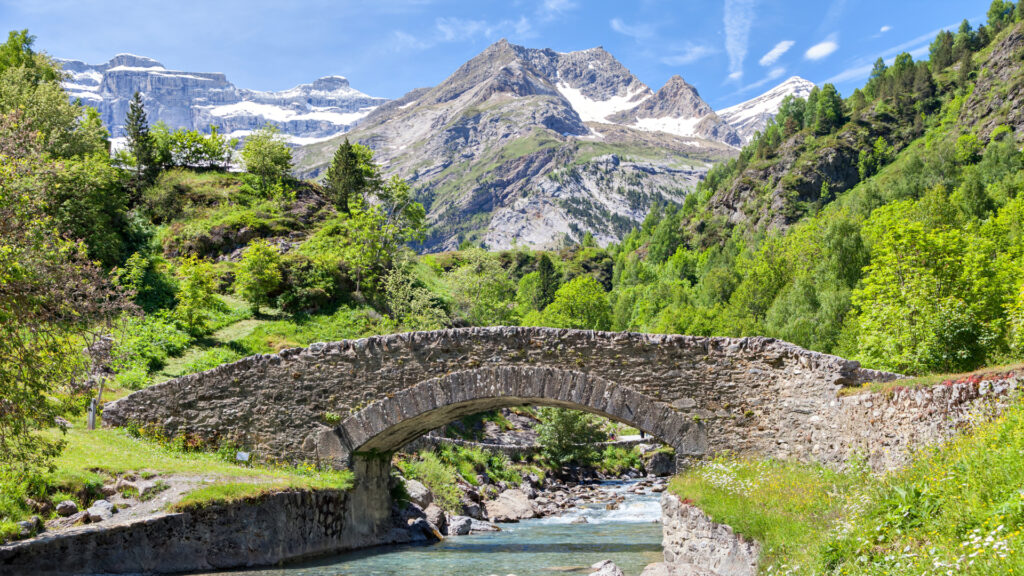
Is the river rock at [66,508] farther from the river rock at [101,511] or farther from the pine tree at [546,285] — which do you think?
the pine tree at [546,285]

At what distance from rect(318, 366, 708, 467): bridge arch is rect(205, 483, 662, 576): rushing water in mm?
2602

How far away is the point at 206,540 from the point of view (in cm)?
1143

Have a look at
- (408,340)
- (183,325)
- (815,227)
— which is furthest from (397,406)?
(815,227)

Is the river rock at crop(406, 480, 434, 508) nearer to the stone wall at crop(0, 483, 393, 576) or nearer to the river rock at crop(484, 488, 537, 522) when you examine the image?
the river rock at crop(484, 488, 537, 522)

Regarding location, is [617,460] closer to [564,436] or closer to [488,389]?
[564,436]

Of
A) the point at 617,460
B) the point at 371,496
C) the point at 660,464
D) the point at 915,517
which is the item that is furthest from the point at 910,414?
the point at 660,464

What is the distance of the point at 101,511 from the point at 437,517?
1031 cm

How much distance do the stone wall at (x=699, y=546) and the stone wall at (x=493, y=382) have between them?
2.27m

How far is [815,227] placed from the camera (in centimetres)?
5525

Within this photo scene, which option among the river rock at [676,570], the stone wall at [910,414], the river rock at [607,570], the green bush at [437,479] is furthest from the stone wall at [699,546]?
the green bush at [437,479]

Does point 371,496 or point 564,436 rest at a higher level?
point 371,496

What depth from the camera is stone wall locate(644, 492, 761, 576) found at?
392 inches

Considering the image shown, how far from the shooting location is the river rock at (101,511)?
1049cm

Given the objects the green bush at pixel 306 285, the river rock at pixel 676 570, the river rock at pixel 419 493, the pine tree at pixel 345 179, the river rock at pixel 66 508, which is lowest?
the river rock at pixel 419 493
